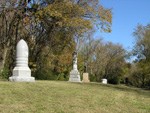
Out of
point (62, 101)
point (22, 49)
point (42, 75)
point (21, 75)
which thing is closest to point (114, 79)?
point (42, 75)

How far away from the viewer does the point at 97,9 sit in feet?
112

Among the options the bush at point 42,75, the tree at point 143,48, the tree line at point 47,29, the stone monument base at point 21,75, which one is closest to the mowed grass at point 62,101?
the stone monument base at point 21,75

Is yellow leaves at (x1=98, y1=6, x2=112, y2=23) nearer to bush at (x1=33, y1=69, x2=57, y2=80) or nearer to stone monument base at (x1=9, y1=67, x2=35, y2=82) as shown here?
bush at (x1=33, y1=69, x2=57, y2=80)

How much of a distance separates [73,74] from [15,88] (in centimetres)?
1829

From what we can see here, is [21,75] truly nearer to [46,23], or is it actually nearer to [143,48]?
[46,23]

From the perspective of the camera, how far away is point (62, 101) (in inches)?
483

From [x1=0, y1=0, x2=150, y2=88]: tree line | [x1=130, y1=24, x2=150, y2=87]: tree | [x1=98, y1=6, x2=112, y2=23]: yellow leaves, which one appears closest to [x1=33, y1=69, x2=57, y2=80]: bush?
[x1=0, y1=0, x2=150, y2=88]: tree line

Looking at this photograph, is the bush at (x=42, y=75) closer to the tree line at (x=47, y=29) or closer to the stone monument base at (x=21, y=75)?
the tree line at (x=47, y=29)

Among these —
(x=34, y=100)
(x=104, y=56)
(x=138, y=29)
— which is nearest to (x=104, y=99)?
(x=34, y=100)

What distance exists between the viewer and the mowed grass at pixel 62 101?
11.1m

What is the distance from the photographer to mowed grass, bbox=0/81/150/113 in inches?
438

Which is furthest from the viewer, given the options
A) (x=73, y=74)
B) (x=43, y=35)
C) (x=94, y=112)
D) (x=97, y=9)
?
(x=43, y=35)

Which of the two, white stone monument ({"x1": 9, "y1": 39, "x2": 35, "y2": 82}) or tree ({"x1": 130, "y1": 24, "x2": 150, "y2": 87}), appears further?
tree ({"x1": 130, "y1": 24, "x2": 150, "y2": 87})

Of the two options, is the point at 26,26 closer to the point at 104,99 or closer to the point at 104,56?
the point at 104,99
